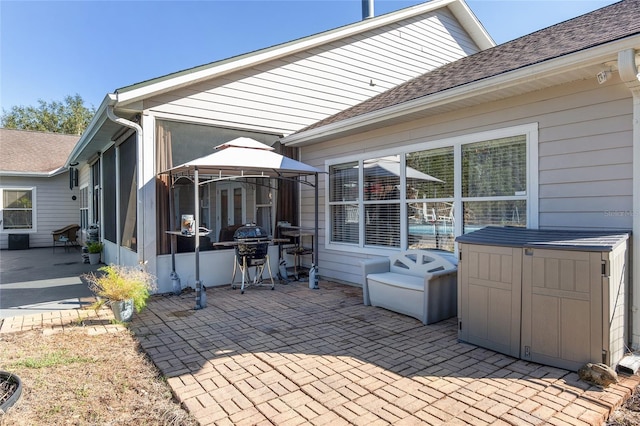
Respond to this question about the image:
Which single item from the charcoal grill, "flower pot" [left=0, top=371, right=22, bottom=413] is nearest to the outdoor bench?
the charcoal grill

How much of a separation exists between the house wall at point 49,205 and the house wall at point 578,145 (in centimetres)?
1482

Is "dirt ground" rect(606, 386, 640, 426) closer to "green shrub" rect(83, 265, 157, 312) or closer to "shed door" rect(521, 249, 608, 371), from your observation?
"shed door" rect(521, 249, 608, 371)

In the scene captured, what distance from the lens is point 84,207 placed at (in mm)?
13109

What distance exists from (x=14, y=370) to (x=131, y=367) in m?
0.96

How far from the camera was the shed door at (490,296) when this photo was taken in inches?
129

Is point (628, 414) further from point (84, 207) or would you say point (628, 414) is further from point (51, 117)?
point (51, 117)

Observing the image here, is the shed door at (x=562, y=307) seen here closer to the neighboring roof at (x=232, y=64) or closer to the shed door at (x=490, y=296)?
the shed door at (x=490, y=296)

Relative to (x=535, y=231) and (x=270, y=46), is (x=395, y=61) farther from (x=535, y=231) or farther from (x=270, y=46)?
(x=535, y=231)

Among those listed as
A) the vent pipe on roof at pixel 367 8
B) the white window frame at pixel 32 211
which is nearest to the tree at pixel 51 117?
the white window frame at pixel 32 211

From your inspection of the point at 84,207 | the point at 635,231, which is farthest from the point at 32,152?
the point at 635,231

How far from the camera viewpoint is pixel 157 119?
6012mm

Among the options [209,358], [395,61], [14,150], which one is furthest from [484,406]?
[14,150]

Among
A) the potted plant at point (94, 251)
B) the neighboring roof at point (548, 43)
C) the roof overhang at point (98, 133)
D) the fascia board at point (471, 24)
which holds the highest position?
the fascia board at point (471, 24)

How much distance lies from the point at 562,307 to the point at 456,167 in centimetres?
230
